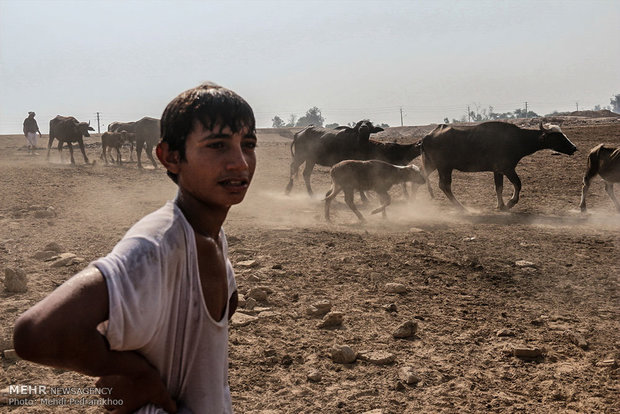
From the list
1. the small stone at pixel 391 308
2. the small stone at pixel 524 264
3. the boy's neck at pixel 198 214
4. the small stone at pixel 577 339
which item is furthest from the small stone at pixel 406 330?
the boy's neck at pixel 198 214

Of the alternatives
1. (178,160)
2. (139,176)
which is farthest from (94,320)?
(139,176)

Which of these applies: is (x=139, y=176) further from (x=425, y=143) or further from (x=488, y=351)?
(x=488, y=351)

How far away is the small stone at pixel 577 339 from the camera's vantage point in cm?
480

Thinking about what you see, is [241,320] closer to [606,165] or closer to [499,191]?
[499,191]

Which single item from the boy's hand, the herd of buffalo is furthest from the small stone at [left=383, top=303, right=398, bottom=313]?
the herd of buffalo

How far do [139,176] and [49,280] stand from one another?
37.5ft

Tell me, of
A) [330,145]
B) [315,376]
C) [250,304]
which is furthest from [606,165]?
[315,376]

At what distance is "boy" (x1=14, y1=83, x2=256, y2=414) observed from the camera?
53.1 inches

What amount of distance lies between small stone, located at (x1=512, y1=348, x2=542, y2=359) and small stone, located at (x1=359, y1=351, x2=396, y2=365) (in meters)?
1.04

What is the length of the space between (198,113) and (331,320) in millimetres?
3872

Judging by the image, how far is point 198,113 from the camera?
67.3 inches

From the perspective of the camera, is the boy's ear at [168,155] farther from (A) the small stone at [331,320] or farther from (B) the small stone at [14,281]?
(B) the small stone at [14,281]

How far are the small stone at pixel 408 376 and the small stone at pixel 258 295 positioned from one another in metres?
2.03

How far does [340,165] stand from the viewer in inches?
461
